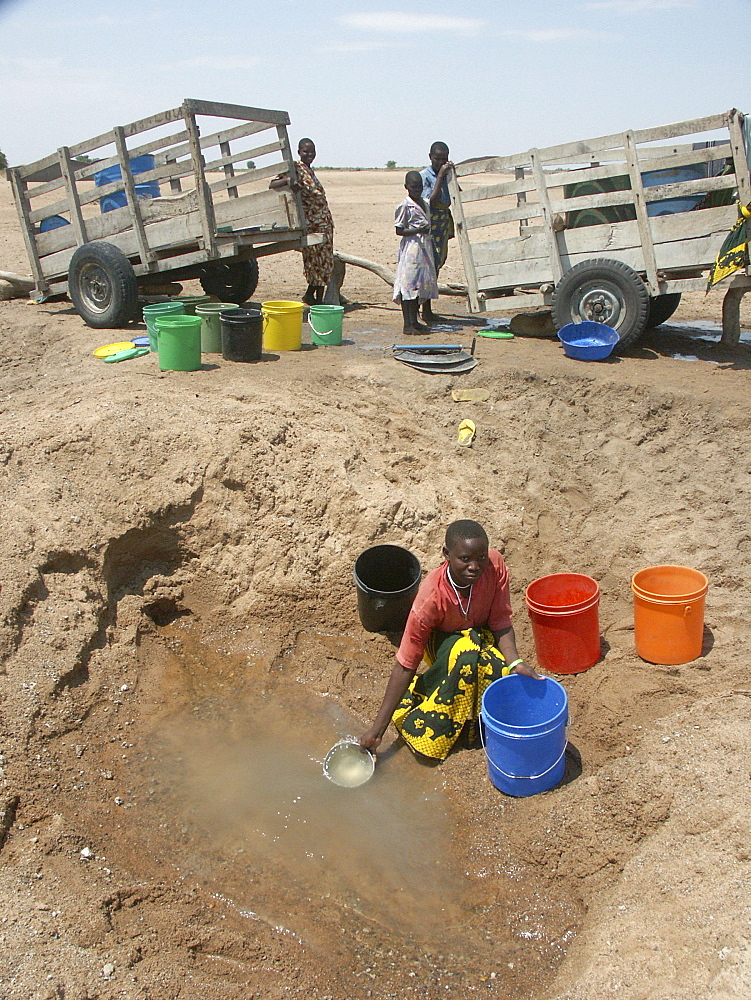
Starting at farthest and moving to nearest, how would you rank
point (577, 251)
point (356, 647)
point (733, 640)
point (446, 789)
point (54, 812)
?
point (577, 251) < point (356, 647) < point (733, 640) < point (446, 789) < point (54, 812)

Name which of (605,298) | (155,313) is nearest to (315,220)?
(155,313)

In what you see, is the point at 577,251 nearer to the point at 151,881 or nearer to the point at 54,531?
the point at 54,531

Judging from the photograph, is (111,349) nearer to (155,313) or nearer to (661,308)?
(155,313)

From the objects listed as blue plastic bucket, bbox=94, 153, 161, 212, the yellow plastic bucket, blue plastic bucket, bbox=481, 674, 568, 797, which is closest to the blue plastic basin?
the yellow plastic bucket

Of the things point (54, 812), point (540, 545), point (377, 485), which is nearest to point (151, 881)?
point (54, 812)

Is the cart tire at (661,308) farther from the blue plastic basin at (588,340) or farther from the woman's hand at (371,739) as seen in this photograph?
the woman's hand at (371,739)

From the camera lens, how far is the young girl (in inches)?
298

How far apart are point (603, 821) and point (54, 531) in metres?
3.43

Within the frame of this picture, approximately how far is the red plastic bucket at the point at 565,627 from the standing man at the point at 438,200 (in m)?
4.33

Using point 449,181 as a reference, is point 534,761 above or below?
below

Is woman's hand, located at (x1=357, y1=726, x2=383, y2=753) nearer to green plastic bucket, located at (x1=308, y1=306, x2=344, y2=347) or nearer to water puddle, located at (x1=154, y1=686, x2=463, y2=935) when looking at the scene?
water puddle, located at (x1=154, y1=686, x2=463, y2=935)

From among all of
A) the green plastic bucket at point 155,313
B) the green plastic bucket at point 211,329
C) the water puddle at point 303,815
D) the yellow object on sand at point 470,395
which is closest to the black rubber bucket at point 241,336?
the green plastic bucket at point 211,329

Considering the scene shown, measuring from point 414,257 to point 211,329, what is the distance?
208 cm

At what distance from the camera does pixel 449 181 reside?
7941mm
